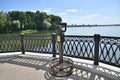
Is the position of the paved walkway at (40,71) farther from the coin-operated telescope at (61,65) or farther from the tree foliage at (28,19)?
the tree foliage at (28,19)

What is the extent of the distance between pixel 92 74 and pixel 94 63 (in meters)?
0.55

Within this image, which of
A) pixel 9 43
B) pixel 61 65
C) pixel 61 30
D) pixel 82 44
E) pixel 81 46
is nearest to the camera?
pixel 61 30

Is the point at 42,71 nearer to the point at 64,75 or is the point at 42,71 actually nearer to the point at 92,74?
the point at 64,75

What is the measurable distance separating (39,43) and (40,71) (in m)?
2.60

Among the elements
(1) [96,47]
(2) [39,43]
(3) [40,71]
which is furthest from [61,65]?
(2) [39,43]

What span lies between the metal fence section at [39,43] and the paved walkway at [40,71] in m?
0.78

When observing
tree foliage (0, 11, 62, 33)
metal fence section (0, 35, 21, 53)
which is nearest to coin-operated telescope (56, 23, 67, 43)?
metal fence section (0, 35, 21, 53)

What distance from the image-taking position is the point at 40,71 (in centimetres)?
446

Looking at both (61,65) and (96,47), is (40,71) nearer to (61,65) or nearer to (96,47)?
(61,65)

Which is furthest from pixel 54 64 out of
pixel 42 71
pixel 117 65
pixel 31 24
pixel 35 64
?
pixel 31 24

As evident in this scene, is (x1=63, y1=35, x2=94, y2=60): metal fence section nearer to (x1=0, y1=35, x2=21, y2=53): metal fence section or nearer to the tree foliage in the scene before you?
(x1=0, y1=35, x2=21, y2=53): metal fence section

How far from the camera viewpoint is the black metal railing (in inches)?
167

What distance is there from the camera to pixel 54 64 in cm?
459

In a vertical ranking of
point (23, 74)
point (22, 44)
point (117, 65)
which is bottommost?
point (23, 74)
